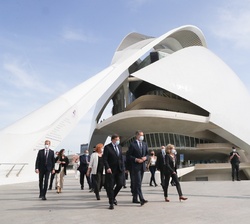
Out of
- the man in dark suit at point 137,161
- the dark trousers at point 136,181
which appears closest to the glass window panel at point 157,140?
the man in dark suit at point 137,161

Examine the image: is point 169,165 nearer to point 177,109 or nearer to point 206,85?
point 206,85

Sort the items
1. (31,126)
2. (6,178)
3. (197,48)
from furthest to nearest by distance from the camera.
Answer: (197,48) < (31,126) < (6,178)

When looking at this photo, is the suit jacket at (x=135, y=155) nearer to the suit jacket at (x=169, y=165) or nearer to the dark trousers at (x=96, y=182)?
the suit jacket at (x=169, y=165)

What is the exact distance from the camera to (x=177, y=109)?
1236 inches

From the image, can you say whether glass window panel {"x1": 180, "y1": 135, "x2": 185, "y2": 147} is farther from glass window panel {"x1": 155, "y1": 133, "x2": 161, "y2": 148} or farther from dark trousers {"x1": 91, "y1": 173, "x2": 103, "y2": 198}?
dark trousers {"x1": 91, "y1": 173, "x2": 103, "y2": 198}

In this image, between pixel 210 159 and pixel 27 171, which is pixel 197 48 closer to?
pixel 210 159

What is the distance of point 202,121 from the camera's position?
26.4 meters

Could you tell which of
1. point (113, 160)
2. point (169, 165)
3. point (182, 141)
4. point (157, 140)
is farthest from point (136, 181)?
point (182, 141)

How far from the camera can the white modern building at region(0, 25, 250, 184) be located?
19.9m

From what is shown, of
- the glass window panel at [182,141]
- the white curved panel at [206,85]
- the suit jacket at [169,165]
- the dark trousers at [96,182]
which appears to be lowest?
the dark trousers at [96,182]

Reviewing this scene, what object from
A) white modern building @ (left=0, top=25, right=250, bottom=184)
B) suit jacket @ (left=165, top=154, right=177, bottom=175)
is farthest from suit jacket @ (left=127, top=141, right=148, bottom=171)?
white modern building @ (left=0, top=25, right=250, bottom=184)

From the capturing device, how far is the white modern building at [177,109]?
19.9 metres

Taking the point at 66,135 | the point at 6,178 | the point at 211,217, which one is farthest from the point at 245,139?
the point at 211,217

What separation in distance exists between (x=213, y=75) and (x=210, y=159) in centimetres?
1112
